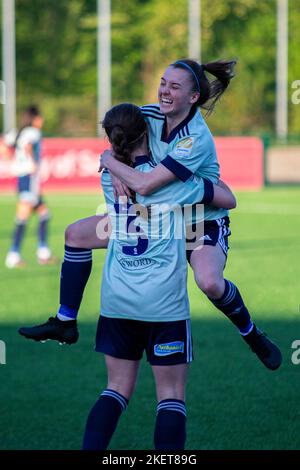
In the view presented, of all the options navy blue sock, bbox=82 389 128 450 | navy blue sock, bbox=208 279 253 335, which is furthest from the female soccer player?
navy blue sock, bbox=208 279 253 335

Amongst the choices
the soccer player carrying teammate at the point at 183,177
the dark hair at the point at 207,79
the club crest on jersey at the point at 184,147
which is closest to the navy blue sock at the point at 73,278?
the soccer player carrying teammate at the point at 183,177

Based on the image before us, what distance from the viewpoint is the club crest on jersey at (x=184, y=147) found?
15.1ft

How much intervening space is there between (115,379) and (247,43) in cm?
5205

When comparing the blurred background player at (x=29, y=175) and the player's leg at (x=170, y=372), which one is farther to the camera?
the blurred background player at (x=29, y=175)

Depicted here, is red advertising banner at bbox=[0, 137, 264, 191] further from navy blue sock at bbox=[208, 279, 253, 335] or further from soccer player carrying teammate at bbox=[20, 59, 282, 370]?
soccer player carrying teammate at bbox=[20, 59, 282, 370]

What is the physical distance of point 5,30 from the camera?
38594mm

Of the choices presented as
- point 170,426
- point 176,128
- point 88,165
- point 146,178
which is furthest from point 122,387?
point 88,165

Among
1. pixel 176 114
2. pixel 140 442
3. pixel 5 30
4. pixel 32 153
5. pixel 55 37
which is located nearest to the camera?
pixel 176 114

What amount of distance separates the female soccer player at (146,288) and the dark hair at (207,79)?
32 cm

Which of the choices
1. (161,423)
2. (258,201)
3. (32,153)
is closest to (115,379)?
(161,423)

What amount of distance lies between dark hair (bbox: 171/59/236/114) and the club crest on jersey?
0.26 metres

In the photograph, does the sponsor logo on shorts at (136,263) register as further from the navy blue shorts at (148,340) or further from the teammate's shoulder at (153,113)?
the teammate's shoulder at (153,113)

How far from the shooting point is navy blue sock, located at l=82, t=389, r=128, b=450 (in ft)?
15.1
